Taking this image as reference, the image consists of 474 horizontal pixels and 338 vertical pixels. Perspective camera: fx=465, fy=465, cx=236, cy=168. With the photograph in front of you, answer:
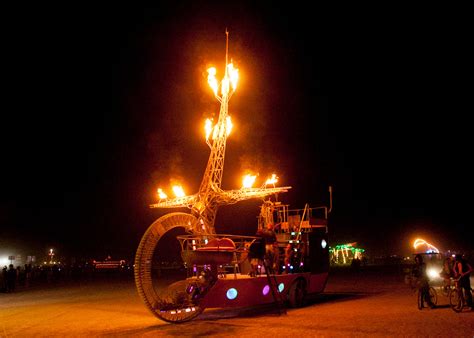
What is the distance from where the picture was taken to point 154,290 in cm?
1226

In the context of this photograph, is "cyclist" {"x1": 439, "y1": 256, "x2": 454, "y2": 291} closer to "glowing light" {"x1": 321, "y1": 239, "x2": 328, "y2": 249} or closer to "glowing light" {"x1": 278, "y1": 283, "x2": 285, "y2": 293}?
"glowing light" {"x1": 321, "y1": 239, "x2": 328, "y2": 249}

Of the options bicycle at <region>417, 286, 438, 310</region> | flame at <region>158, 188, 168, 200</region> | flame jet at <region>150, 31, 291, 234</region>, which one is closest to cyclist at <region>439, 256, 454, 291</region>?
bicycle at <region>417, 286, 438, 310</region>

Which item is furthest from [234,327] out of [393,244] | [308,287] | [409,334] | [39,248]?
[393,244]

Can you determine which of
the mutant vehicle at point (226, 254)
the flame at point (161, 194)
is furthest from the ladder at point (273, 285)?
the flame at point (161, 194)

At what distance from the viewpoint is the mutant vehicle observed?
1311 cm

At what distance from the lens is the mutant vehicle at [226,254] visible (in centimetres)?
1311

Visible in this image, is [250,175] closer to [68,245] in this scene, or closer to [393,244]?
[68,245]

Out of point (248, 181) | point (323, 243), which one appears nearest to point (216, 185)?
point (248, 181)

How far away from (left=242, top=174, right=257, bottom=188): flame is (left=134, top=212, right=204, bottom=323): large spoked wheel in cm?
562

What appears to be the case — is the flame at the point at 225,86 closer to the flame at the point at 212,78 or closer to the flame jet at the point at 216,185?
the flame jet at the point at 216,185

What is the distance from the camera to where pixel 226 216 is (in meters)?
52.7

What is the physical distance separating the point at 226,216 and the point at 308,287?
117ft

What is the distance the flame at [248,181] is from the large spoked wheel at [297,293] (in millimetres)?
4357

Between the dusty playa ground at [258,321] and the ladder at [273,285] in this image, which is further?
the ladder at [273,285]
